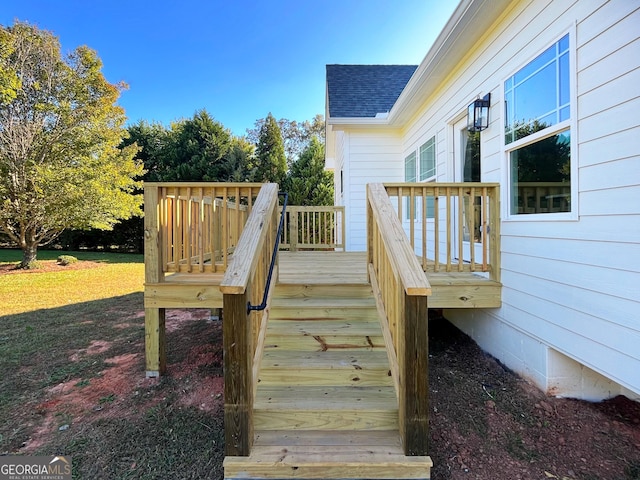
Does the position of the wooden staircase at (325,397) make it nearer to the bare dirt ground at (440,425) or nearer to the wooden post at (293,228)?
the bare dirt ground at (440,425)

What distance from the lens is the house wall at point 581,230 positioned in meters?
1.93

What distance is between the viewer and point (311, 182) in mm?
14195

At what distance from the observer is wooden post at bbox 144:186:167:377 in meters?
3.04

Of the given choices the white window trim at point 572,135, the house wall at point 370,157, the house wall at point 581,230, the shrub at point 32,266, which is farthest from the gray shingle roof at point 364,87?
the shrub at point 32,266

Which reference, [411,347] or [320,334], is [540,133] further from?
[320,334]

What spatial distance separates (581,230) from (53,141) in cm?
1191

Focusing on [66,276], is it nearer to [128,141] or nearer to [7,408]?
[7,408]

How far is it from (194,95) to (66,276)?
12166 mm

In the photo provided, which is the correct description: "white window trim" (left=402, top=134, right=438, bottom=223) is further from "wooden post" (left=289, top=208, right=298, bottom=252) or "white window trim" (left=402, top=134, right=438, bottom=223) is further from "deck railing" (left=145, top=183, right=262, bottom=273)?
"deck railing" (left=145, top=183, right=262, bottom=273)

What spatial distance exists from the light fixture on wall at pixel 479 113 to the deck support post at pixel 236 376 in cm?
321

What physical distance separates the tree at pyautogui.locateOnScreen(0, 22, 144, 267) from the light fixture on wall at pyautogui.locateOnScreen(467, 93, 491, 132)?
390 inches

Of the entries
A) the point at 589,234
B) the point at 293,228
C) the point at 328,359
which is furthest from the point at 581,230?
the point at 293,228

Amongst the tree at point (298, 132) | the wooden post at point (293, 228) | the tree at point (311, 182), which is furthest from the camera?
the tree at point (298, 132)

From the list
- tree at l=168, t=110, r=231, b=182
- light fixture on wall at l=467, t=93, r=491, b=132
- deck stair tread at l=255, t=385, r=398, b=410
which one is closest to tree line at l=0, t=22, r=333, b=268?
tree at l=168, t=110, r=231, b=182
